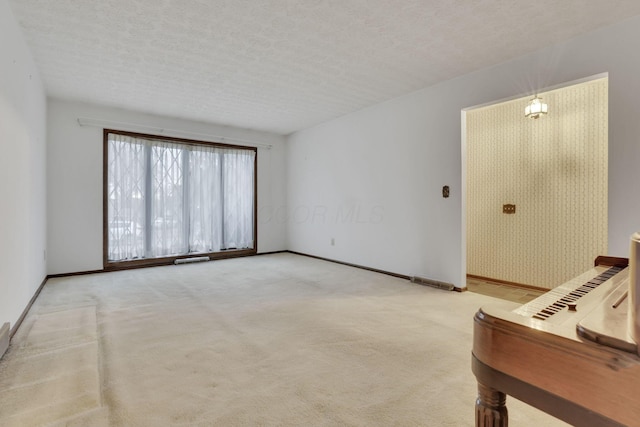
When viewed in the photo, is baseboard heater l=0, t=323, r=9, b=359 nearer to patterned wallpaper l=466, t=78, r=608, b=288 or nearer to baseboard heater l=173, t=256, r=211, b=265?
baseboard heater l=173, t=256, r=211, b=265

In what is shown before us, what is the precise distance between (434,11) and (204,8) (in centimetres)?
174

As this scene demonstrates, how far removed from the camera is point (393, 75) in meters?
3.63

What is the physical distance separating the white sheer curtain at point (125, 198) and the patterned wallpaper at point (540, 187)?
5.08 m

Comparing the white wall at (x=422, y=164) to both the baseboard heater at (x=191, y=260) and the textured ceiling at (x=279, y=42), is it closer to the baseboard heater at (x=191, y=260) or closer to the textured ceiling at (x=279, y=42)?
the textured ceiling at (x=279, y=42)

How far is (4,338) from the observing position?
2074 mm

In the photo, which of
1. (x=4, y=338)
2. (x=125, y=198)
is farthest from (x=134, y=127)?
(x=4, y=338)

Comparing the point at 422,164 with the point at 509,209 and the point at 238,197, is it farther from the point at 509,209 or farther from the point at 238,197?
the point at 238,197

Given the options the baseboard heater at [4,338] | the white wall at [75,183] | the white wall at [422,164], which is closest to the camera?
the baseboard heater at [4,338]

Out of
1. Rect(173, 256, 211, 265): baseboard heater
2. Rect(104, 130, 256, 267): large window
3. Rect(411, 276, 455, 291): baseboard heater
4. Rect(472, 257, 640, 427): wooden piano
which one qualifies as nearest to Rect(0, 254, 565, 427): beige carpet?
Rect(411, 276, 455, 291): baseboard heater

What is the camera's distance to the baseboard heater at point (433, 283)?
3729 millimetres

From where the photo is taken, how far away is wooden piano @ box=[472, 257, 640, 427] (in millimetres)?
583

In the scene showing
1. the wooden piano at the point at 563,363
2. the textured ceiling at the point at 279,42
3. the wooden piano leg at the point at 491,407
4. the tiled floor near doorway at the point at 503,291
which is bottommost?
the tiled floor near doorway at the point at 503,291

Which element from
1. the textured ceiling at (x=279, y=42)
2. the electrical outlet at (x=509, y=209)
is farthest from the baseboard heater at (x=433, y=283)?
the textured ceiling at (x=279, y=42)

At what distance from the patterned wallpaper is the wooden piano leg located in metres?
3.69
